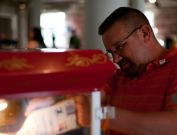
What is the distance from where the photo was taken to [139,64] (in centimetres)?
173

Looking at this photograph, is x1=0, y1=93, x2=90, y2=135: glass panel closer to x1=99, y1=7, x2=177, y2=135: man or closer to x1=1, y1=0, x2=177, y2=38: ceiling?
x1=99, y1=7, x2=177, y2=135: man

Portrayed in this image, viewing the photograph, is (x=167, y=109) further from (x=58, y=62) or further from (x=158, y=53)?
(x=58, y=62)

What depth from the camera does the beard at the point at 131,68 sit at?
67.7 inches

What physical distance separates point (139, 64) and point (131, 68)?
39 mm

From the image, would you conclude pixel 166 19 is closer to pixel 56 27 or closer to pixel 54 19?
pixel 54 19

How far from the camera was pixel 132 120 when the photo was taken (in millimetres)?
1315

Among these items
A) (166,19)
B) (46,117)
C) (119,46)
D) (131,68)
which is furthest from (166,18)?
(46,117)

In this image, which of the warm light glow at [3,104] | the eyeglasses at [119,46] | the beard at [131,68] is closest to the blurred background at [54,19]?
the beard at [131,68]

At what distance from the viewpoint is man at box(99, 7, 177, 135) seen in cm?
158

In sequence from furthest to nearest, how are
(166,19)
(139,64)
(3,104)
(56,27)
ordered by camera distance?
→ (56,27)
(166,19)
(139,64)
(3,104)

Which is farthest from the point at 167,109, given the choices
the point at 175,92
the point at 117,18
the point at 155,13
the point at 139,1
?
the point at 155,13

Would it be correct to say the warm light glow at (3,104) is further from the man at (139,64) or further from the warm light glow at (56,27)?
the warm light glow at (56,27)

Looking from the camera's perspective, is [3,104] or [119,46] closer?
[3,104]

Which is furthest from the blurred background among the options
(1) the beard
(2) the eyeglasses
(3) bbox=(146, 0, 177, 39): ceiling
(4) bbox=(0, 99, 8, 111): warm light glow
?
(4) bbox=(0, 99, 8, 111): warm light glow
